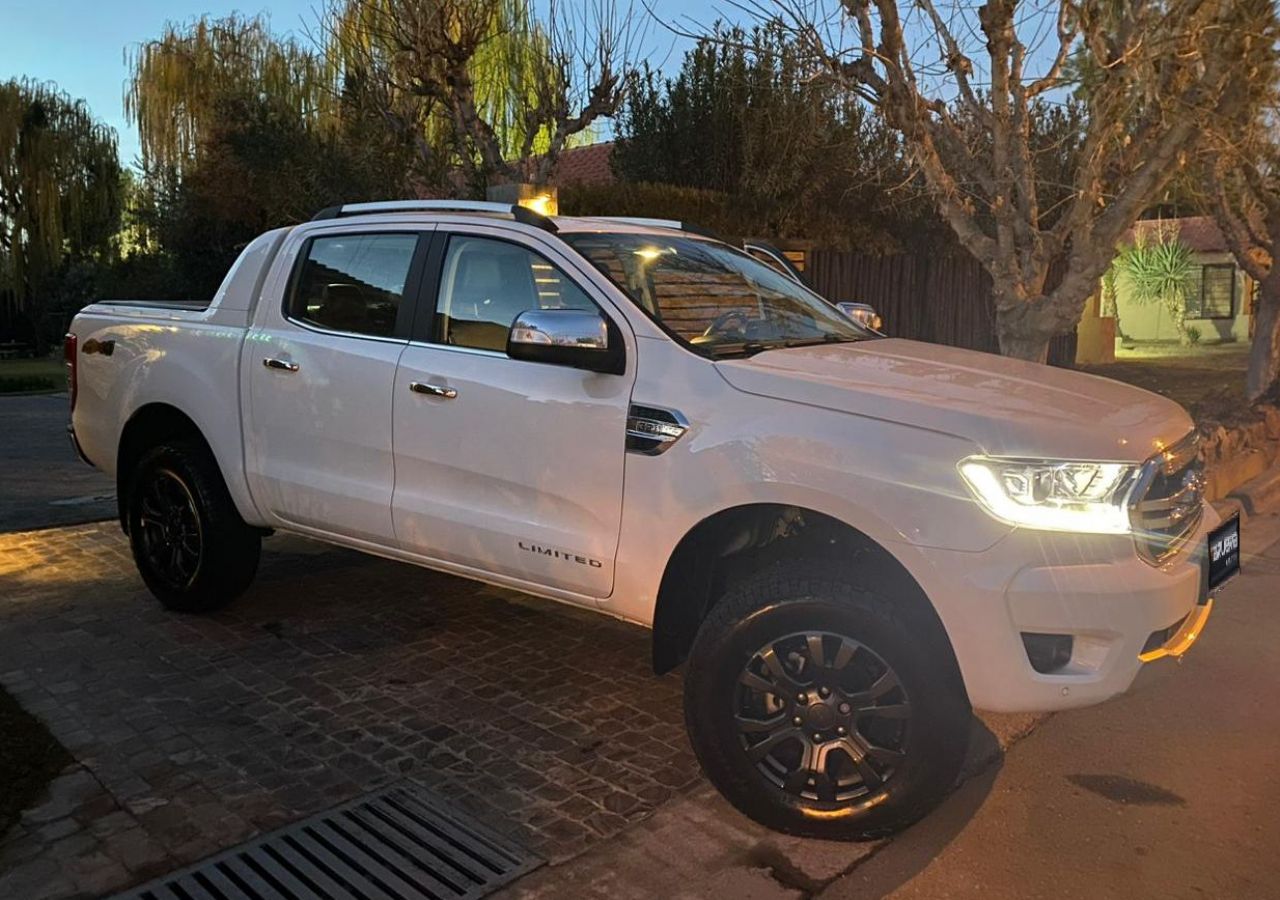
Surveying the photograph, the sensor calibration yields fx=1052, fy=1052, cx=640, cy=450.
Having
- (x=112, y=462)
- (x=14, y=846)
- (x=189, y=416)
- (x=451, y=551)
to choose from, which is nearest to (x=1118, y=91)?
(x=451, y=551)

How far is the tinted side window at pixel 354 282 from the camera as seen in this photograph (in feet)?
14.4

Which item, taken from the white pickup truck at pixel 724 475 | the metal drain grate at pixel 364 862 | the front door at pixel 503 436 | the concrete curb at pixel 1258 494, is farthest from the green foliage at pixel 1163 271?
the metal drain grate at pixel 364 862

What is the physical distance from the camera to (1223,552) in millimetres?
3506

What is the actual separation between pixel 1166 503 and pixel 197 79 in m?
21.6

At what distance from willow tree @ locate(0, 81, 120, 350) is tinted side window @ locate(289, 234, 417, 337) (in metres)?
27.3

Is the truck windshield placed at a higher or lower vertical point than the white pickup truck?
higher

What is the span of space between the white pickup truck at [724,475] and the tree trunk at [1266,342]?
862 cm

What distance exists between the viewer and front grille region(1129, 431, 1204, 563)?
301 cm

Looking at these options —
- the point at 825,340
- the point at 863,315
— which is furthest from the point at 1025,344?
the point at 825,340

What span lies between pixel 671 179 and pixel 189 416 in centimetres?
966

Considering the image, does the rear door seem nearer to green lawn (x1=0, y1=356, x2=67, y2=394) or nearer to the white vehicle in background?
the white vehicle in background

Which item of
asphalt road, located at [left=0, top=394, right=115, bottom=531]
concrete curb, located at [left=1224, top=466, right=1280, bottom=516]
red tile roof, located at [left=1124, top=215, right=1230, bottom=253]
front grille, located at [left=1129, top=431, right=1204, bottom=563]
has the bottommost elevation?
asphalt road, located at [left=0, top=394, right=115, bottom=531]

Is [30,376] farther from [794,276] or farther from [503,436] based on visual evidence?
[503,436]

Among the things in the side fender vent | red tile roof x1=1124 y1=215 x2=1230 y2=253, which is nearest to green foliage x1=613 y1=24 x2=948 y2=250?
the side fender vent
